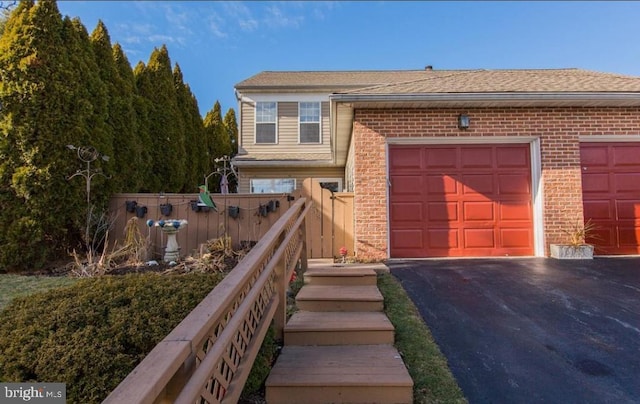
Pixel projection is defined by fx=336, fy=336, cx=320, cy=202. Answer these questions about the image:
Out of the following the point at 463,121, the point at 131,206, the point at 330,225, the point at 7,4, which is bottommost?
the point at 330,225

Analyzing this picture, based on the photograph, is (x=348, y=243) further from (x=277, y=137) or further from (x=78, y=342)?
(x=277, y=137)

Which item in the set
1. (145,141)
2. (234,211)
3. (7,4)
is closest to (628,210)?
(234,211)

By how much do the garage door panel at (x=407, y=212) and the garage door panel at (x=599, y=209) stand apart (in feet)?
9.72

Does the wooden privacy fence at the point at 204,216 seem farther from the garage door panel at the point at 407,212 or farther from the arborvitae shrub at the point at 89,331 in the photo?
the arborvitae shrub at the point at 89,331

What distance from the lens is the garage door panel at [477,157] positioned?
19.3 feet

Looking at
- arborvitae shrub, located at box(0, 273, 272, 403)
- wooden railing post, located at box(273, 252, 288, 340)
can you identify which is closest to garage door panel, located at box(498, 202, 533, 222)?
wooden railing post, located at box(273, 252, 288, 340)

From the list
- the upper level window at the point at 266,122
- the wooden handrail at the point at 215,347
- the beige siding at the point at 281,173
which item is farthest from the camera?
the upper level window at the point at 266,122

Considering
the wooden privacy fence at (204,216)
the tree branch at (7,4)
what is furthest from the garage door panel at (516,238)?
the tree branch at (7,4)

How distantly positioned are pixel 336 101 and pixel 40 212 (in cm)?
530

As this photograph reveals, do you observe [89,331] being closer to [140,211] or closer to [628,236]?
[140,211]

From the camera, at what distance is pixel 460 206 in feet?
19.2

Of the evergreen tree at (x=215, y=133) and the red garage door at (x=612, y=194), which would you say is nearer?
the red garage door at (x=612, y=194)

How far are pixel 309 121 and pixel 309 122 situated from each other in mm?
45

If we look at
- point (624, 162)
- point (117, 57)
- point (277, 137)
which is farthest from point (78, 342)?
point (277, 137)
